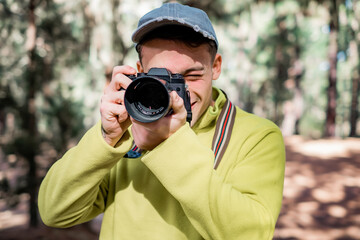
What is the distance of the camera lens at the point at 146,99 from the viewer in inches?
41.6

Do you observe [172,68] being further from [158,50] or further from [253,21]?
[253,21]

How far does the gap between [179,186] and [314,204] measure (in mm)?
7173

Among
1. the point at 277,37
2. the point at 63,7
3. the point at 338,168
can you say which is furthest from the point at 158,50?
the point at 277,37

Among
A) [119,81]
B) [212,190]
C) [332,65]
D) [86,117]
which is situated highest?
[119,81]

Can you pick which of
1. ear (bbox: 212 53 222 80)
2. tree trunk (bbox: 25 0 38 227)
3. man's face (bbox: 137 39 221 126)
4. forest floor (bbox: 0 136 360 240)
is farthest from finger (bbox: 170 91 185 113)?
forest floor (bbox: 0 136 360 240)

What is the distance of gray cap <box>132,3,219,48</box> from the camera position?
1212 mm

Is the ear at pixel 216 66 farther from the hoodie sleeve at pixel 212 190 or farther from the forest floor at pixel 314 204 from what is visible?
the forest floor at pixel 314 204

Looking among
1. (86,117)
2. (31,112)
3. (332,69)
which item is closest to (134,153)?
(31,112)

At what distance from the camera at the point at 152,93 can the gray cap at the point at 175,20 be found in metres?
0.21

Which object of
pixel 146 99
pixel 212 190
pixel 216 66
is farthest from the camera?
pixel 216 66

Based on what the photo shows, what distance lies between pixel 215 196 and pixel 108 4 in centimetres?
786

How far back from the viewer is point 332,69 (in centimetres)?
1165

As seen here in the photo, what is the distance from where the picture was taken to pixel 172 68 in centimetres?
124

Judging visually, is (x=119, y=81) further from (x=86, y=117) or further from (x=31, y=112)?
(x=86, y=117)
